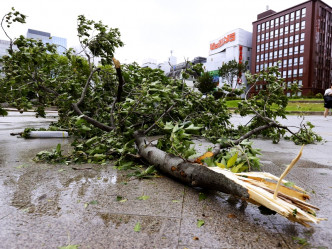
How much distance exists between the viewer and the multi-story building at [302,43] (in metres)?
63.9

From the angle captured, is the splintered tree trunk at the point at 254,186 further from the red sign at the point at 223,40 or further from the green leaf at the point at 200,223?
the red sign at the point at 223,40

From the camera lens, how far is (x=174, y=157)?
2.16 metres

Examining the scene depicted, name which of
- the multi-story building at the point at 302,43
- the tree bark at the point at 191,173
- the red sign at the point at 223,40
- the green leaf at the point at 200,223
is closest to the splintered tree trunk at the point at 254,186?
the tree bark at the point at 191,173

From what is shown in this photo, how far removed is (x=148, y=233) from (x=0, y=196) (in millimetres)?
1250

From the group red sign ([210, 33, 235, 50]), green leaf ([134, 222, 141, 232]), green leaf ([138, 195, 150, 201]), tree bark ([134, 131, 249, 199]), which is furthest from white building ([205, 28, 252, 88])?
green leaf ([134, 222, 141, 232])

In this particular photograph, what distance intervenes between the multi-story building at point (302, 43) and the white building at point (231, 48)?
557 cm

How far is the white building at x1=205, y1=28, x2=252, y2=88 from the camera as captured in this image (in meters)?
81.2

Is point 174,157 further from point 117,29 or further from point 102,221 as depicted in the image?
point 117,29

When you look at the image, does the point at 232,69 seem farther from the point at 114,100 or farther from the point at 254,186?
the point at 254,186

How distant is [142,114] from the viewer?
3352 millimetres

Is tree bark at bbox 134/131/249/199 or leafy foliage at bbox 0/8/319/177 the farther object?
leafy foliage at bbox 0/8/319/177

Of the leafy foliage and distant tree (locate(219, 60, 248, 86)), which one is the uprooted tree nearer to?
the leafy foliage

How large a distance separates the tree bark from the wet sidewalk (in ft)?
0.39

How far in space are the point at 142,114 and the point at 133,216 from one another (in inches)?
79.4
